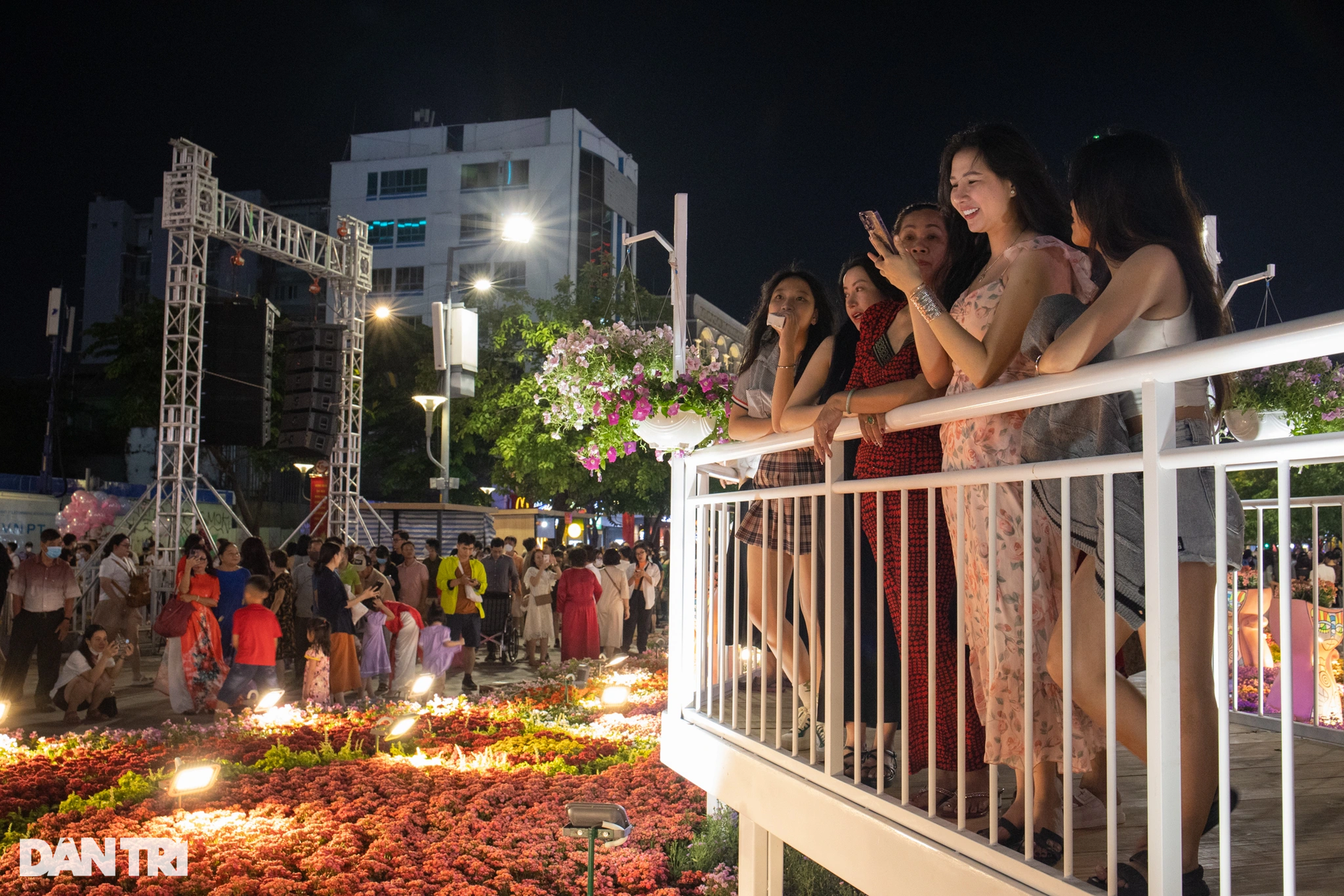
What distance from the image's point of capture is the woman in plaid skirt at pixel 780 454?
3.88 m

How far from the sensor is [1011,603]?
2.52 m

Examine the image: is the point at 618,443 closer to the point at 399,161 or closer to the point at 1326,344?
the point at 1326,344

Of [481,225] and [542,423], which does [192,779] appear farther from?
[481,225]

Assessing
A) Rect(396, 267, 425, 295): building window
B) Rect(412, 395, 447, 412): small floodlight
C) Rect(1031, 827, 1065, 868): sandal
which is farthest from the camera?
Rect(396, 267, 425, 295): building window

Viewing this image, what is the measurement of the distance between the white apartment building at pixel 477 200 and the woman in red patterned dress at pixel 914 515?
141 ft

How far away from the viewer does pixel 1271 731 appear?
14.3ft

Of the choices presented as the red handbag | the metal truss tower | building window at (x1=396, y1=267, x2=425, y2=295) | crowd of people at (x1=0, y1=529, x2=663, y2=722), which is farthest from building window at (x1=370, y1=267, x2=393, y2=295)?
the red handbag

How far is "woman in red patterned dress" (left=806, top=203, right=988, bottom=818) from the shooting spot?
118 inches

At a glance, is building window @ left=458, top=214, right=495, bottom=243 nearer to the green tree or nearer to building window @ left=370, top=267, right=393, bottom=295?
building window @ left=370, top=267, right=393, bottom=295

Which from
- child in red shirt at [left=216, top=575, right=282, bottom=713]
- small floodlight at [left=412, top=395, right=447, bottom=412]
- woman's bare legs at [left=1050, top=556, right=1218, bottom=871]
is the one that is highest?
small floodlight at [left=412, top=395, right=447, bottom=412]

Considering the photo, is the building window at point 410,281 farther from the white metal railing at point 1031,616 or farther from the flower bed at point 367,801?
the white metal railing at point 1031,616

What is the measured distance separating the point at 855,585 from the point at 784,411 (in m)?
1.01

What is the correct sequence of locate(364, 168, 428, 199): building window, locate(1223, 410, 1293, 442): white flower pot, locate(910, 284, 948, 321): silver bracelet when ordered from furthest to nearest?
locate(364, 168, 428, 199): building window, locate(1223, 410, 1293, 442): white flower pot, locate(910, 284, 948, 321): silver bracelet

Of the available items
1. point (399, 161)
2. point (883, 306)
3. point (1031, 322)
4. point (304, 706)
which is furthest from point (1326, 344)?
point (399, 161)
